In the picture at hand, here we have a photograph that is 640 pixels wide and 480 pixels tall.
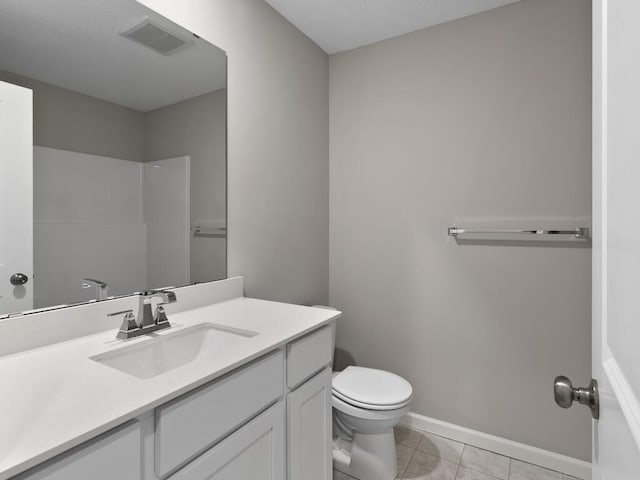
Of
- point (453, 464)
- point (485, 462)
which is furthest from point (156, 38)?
point (485, 462)

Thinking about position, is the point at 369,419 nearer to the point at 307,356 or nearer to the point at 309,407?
the point at 309,407

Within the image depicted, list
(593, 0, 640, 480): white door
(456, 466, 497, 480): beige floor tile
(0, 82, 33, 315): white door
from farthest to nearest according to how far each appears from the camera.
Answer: (456, 466, 497, 480): beige floor tile < (0, 82, 33, 315): white door < (593, 0, 640, 480): white door

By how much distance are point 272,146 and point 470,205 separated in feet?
3.86

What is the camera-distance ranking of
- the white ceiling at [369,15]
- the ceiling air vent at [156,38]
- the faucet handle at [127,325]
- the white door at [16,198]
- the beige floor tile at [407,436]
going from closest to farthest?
the white door at [16,198] → the faucet handle at [127,325] → the ceiling air vent at [156,38] → the white ceiling at [369,15] → the beige floor tile at [407,436]

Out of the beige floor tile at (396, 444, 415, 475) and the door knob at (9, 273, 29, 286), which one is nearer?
the door knob at (9, 273, 29, 286)

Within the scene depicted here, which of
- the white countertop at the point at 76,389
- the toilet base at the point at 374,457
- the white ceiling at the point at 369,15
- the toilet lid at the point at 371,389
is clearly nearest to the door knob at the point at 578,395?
the white countertop at the point at 76,389

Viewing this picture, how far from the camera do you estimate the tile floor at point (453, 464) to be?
1728 millimetres

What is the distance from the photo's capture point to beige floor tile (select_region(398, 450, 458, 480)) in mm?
1725

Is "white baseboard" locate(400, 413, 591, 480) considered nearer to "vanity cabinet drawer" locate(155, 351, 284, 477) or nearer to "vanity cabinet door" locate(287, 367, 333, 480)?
"vanity cabinet door" locate(287, 367, 333, 480)

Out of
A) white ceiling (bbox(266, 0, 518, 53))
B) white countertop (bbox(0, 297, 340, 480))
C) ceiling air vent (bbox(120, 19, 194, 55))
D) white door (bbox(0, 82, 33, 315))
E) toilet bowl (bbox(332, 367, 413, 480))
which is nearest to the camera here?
white countertop (bbox(0, 297, 340, 480))

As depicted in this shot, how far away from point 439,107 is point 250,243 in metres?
1.37

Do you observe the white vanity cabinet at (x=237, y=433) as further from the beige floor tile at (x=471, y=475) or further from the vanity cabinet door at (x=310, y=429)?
the beige floor tile at (x=471, y=475)

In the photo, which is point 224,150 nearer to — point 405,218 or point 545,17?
point 405,218

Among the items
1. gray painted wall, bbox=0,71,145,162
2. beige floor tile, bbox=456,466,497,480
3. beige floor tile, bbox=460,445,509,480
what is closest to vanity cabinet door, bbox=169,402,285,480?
gray painted wall, bbox=0,71,145,162
